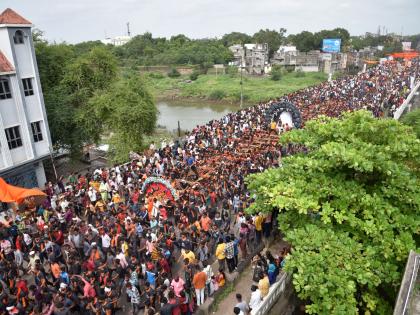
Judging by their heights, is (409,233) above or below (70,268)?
above

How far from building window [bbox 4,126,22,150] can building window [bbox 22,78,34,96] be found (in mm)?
1832

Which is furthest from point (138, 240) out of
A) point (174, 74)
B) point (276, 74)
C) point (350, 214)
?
point (174, 74)

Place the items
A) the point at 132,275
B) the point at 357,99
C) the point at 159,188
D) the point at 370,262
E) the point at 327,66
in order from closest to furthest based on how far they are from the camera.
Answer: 1. the point at 370,262
2. the point at 132,275
3. the point at 159,188
4. the point at 357,99
5. the point at 327,66

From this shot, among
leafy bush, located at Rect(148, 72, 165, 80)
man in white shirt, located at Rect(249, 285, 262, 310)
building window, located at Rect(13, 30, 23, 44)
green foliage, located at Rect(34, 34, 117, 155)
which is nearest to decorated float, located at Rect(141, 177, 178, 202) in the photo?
man in white shirt, located at Rect(249, 285, 262, 310)

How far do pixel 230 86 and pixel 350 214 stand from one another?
56.9 meters

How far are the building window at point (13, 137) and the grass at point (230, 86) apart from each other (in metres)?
39.2

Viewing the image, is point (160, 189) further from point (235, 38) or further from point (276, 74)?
point (235, 38)

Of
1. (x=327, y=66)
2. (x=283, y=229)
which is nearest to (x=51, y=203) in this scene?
(x=283, y=229)

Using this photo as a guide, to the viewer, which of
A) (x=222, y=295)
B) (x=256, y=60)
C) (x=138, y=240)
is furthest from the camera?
(x=256, y=60)

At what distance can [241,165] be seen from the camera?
50.8 feet

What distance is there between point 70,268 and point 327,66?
70.9 m

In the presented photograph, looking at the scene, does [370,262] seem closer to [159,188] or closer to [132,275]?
[132,275]

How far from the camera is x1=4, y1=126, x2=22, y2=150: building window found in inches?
643

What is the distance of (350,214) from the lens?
6488 mm
